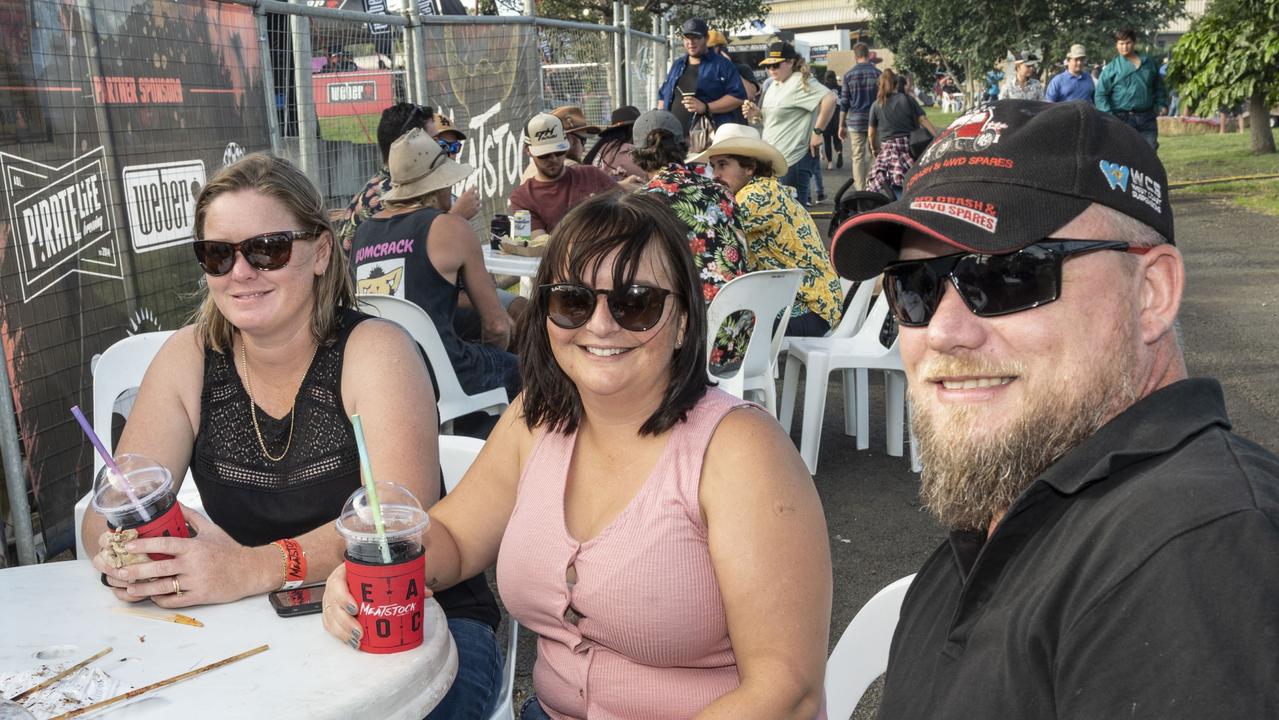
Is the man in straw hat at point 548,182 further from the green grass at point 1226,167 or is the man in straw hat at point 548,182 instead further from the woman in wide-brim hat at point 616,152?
the green grass at point 1226,167

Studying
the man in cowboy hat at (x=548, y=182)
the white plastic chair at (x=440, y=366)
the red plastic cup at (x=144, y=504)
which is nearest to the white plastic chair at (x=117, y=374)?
the white plastic chair at (x=440, y=366)

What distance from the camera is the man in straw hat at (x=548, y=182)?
7242 mm

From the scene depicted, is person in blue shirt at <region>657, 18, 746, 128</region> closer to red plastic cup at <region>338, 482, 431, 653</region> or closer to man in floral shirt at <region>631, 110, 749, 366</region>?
man in floral shirt at <region>631, 110, 749, 366</region>

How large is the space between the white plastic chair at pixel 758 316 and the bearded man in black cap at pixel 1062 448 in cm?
290

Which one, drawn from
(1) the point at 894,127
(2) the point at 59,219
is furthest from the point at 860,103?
(2) the point at 59,219

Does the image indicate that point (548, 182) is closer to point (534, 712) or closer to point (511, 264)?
point (511, 264)

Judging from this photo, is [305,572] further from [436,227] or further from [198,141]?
[198,141]

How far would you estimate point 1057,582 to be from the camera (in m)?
1.15

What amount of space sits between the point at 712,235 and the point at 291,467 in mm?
2689

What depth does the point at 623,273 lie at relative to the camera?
224 centimetres

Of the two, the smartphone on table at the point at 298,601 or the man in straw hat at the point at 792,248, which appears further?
the man in straw hat at the point at 792,248

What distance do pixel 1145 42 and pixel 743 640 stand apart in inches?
1370

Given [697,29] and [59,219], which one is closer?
[59,219]

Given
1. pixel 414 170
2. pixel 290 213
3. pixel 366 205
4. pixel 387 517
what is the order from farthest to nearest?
pixel 366 205
pixel 414 170
pixel 290 213
pixel 387 517
